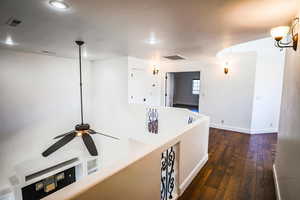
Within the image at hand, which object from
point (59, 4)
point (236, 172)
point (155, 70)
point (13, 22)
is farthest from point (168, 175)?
point (155, 70)

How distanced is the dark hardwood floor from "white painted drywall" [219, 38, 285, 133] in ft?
2.54

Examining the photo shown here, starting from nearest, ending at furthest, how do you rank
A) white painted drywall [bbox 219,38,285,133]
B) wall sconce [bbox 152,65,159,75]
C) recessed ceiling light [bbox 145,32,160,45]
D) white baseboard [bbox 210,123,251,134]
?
recessed ceiling light [bbox 145,32,160,45], white painted drywall [bbox 219,38,285,133], white baseboard [bbox 210,123,251,134], wall sconce [bbox 152,65,159,75]

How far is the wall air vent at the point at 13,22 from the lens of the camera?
215 centimetres

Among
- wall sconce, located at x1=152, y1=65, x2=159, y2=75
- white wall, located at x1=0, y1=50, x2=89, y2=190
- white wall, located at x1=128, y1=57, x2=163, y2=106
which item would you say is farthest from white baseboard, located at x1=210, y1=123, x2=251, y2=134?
white wall, located at x1=0, y1=50, x2=89, y2=190

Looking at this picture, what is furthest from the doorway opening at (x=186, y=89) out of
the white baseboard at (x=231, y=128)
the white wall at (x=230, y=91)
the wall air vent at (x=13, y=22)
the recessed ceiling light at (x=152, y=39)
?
the wall air vent at (x=13, y=22)

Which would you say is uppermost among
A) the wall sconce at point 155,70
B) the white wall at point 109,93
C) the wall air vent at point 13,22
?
the wall air vent at point 13,22

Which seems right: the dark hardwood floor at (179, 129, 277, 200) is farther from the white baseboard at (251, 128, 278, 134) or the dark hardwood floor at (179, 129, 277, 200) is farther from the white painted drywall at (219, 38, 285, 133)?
the white painted drywall at (219, 38, 285, 133)

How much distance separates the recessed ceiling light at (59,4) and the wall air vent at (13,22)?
928mm

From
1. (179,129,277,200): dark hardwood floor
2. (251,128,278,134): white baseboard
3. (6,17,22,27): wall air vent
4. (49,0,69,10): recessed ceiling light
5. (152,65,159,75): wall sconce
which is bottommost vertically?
(179,129,277,200): dark hardwood floor

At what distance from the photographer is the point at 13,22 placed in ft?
7.41

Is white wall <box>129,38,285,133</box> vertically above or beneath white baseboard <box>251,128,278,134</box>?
above

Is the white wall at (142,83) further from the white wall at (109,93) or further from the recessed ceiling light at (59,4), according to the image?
the recessed ceiling light at (59,4)

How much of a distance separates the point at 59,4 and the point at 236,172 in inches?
146

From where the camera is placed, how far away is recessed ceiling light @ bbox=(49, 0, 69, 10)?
1629 mm
